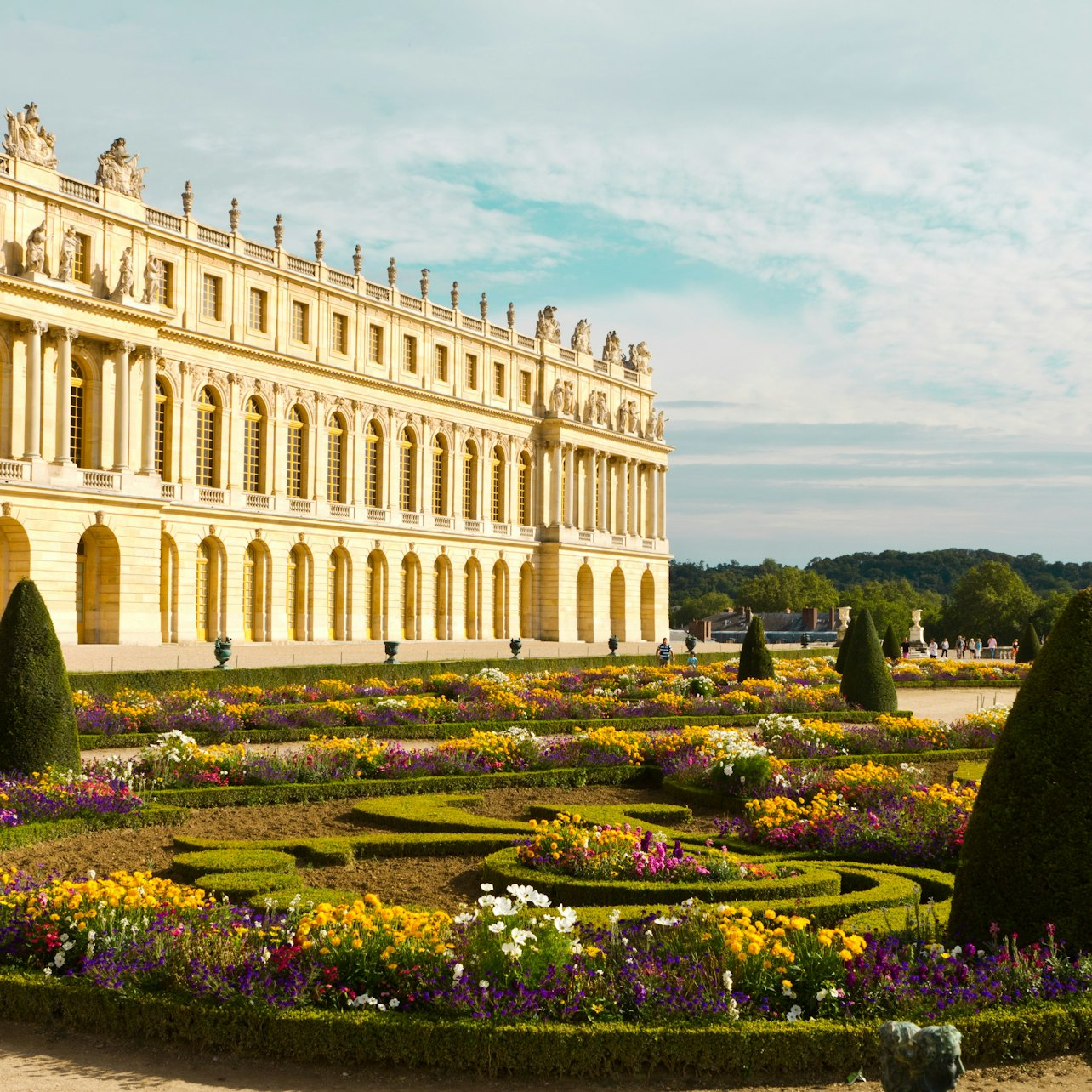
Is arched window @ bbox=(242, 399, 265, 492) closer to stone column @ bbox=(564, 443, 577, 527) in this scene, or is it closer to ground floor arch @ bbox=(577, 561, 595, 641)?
stone column @ bbox=(564, 443, 577, 527)

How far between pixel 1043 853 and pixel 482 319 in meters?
61.9

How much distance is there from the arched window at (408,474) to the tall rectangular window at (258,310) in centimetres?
1058

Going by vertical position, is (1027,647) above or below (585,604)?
below

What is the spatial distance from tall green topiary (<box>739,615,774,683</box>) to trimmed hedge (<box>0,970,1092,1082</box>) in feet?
80.5

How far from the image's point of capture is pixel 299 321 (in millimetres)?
55969

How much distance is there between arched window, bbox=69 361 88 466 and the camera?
44094 millimetres

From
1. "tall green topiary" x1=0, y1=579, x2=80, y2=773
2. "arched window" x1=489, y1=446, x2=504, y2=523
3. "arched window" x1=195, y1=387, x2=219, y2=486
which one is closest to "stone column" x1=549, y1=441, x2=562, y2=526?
"arched window" x1=489, y1=446, x2=504, y2=523

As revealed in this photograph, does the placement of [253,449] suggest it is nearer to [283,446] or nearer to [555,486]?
[283,446]

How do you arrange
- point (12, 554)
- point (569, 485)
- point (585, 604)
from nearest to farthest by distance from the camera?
point (12, 554) → point (569, 485) → point (585, 604)

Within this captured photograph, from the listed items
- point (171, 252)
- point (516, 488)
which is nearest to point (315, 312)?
point (171, 252)

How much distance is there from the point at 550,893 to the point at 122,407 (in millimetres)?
37595

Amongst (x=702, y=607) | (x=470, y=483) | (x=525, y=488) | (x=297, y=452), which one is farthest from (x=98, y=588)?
(x=702, y=607)

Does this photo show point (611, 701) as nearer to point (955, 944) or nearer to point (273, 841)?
point (273, 841)

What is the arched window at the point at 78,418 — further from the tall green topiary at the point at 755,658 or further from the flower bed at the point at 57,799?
the flower bed at the point at 57,799
